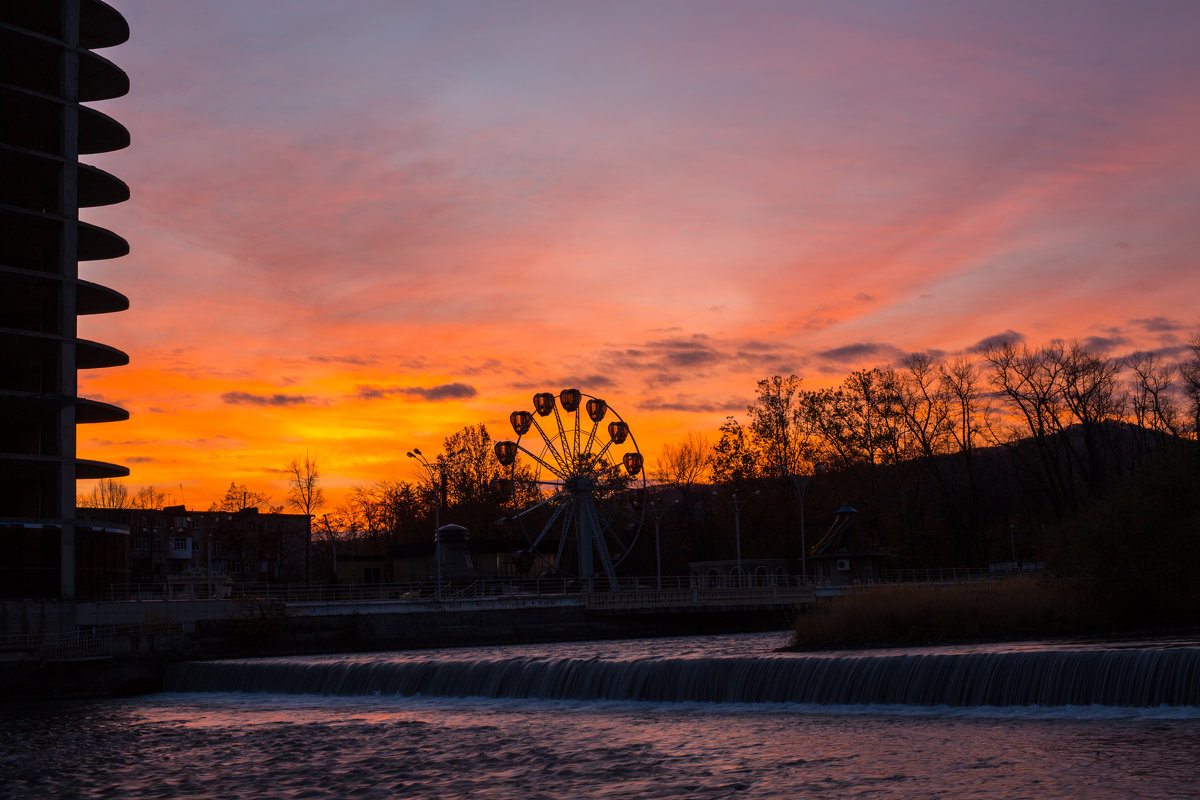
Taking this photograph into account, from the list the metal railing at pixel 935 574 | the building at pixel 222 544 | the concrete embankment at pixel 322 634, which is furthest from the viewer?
the building at pixel 222 544

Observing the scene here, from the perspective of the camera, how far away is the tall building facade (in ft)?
176

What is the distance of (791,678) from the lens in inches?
1244

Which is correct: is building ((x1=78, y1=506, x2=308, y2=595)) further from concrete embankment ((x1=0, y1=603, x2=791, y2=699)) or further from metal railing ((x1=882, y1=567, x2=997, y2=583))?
metal railing ((x1=882, y1=567, x2=997, y2=583))

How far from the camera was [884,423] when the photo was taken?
99.8 meters

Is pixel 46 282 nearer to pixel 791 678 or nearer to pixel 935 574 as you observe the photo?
pixel 791 678

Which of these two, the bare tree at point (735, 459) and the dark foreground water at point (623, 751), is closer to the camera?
the dark foreground water at point (623, 751)

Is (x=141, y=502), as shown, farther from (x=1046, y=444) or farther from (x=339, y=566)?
(x=1046, y=444)

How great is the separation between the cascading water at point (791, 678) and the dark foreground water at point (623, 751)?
30 cm

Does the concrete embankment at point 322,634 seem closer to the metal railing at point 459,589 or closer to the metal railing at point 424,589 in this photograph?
the metal railing at point 459,589

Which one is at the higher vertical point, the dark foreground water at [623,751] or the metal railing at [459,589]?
the metal railing at [459,589]

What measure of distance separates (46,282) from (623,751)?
42.8 meters

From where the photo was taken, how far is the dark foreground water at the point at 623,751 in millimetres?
20438

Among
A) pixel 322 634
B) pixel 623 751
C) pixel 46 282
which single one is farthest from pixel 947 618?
pixel 46 282

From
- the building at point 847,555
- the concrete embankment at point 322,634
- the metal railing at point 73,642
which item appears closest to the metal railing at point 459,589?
the building at point 847,555
